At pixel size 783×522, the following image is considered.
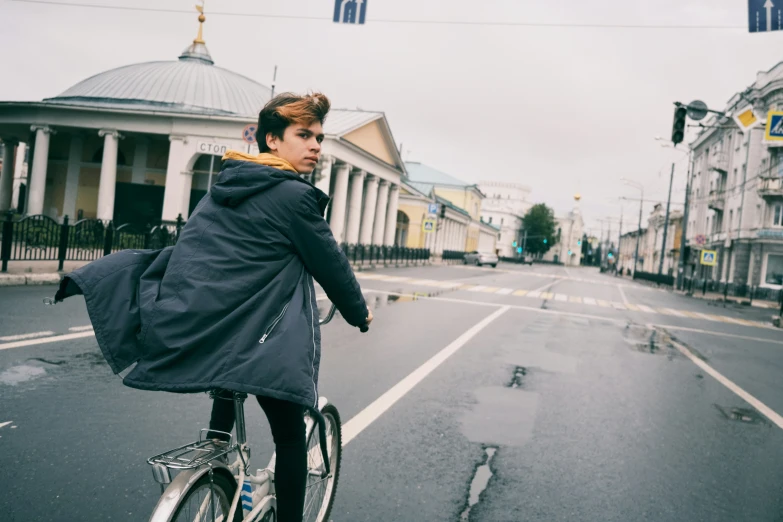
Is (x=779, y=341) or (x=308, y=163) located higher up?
(x=308, y=163)

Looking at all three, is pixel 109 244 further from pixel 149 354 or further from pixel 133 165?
pixel 133 165

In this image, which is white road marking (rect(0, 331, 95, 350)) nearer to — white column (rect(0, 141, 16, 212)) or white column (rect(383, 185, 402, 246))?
white column (rect(0, 141, 16, 212))

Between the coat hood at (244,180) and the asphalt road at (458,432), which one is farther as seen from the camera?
the asphalt road at (458,432)

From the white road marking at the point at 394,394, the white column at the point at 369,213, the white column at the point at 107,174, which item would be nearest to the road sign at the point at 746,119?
the white road marking at the point at 394,394

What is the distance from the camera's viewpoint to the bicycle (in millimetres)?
1905

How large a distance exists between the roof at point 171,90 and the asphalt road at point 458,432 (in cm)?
3539

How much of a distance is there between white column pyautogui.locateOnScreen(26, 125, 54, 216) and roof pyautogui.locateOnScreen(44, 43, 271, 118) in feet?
7.96

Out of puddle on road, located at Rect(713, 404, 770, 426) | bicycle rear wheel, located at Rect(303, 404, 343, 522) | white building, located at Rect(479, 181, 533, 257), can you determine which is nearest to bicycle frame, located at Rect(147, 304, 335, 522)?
bicycle rear wheel, located at Rect(303, 404, 343, 522)

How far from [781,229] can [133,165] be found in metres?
42.8

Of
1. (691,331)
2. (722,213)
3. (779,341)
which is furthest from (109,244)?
(722,213)

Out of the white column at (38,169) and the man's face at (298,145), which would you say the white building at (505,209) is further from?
the man's face at (298,145)

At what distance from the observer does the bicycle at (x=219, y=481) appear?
1.91 m

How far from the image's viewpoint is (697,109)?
18.1 meters

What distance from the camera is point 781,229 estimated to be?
41375mm
